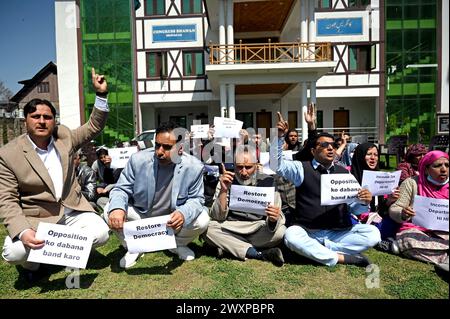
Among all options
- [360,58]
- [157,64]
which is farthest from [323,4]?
[157,64]

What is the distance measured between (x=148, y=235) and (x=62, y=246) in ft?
2.46

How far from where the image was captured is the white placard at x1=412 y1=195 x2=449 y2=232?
9.90 ft

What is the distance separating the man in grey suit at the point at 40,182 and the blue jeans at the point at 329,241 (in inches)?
79.8

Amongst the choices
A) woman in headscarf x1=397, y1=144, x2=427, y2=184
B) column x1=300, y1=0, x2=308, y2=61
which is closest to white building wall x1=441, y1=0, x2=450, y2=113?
woman in headscarf x1=397, y1=144, x2=427, y2=184

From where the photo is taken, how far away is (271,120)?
2098cm

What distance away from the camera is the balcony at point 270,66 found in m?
12.4

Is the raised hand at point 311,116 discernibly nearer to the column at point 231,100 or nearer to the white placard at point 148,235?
the white placard at point 148,235

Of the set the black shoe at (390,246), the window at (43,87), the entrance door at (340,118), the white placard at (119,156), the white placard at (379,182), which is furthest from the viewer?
the window at (43,87)

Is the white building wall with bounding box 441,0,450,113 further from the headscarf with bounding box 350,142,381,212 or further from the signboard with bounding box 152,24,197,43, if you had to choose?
the signboard with bounding box 152,24,197,43

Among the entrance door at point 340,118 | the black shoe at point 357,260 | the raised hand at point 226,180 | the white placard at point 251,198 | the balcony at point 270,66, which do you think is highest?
the balcony at point 270,66

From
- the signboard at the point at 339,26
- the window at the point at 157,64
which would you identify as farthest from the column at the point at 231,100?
Result: the signboard at the point at 339,26
